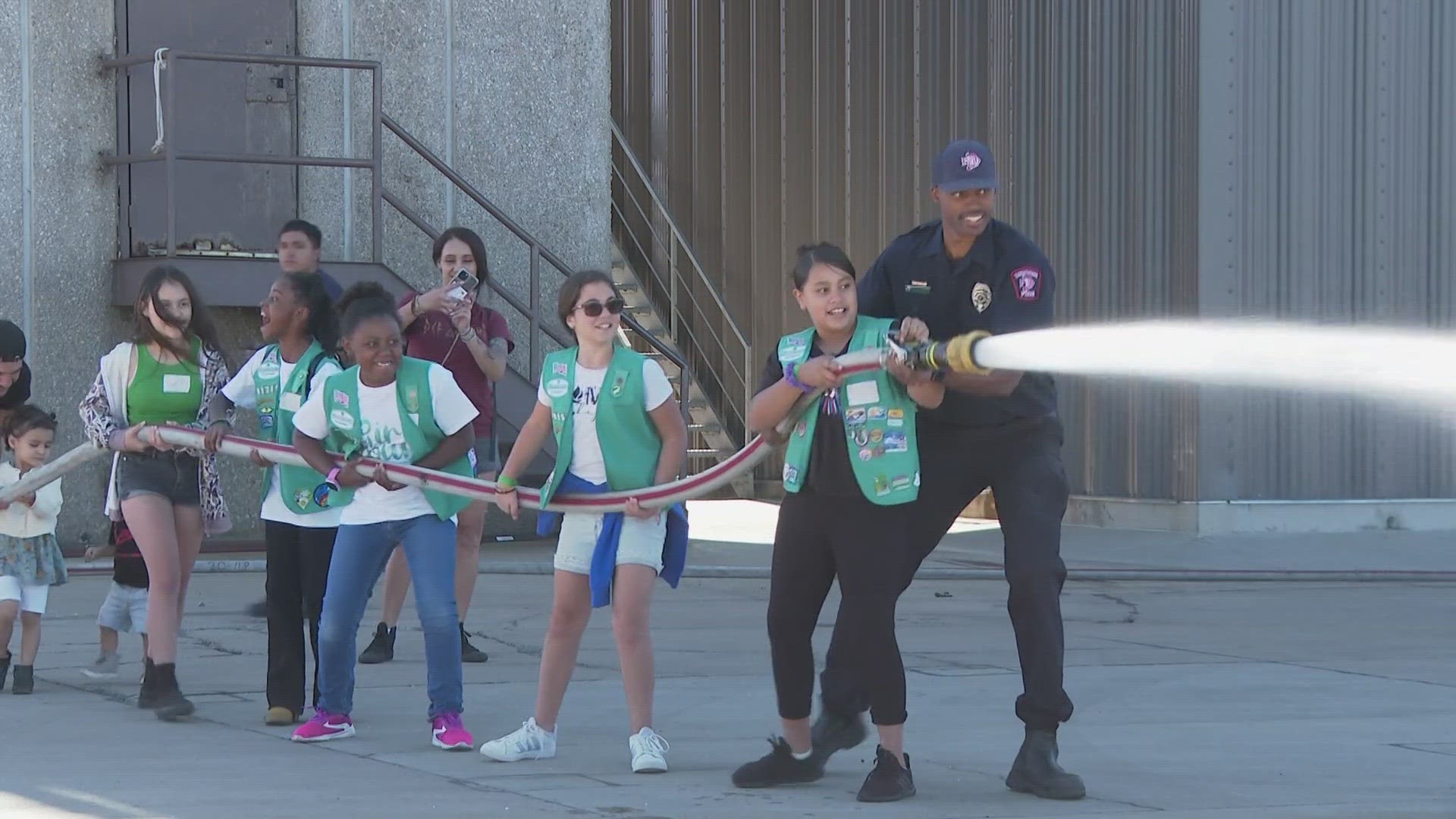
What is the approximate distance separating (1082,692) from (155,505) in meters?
3.70

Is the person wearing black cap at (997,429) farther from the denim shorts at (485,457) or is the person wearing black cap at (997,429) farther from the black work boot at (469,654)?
the denim shorts at (485,457)

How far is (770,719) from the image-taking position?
7.26m

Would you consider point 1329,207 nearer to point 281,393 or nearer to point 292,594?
point 281,393

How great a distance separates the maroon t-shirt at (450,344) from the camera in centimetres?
859

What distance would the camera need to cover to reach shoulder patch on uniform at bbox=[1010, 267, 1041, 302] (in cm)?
582

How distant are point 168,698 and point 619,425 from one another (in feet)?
7.17

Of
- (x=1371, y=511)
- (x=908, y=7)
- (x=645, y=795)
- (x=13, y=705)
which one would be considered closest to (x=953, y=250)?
(x=645, y=795)

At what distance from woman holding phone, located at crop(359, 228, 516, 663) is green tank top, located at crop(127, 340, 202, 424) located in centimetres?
98

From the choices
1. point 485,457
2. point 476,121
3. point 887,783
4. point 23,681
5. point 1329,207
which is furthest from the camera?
point 1329,207

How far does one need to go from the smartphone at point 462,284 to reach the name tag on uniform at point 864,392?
2837 mm

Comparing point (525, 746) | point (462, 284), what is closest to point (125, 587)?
point (462, 284)

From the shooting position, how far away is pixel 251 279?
12.9m

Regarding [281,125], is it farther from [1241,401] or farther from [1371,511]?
[1371,511]

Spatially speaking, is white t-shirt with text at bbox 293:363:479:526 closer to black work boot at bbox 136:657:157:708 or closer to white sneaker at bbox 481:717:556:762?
white sneaker at bbox 481:717:556:762
